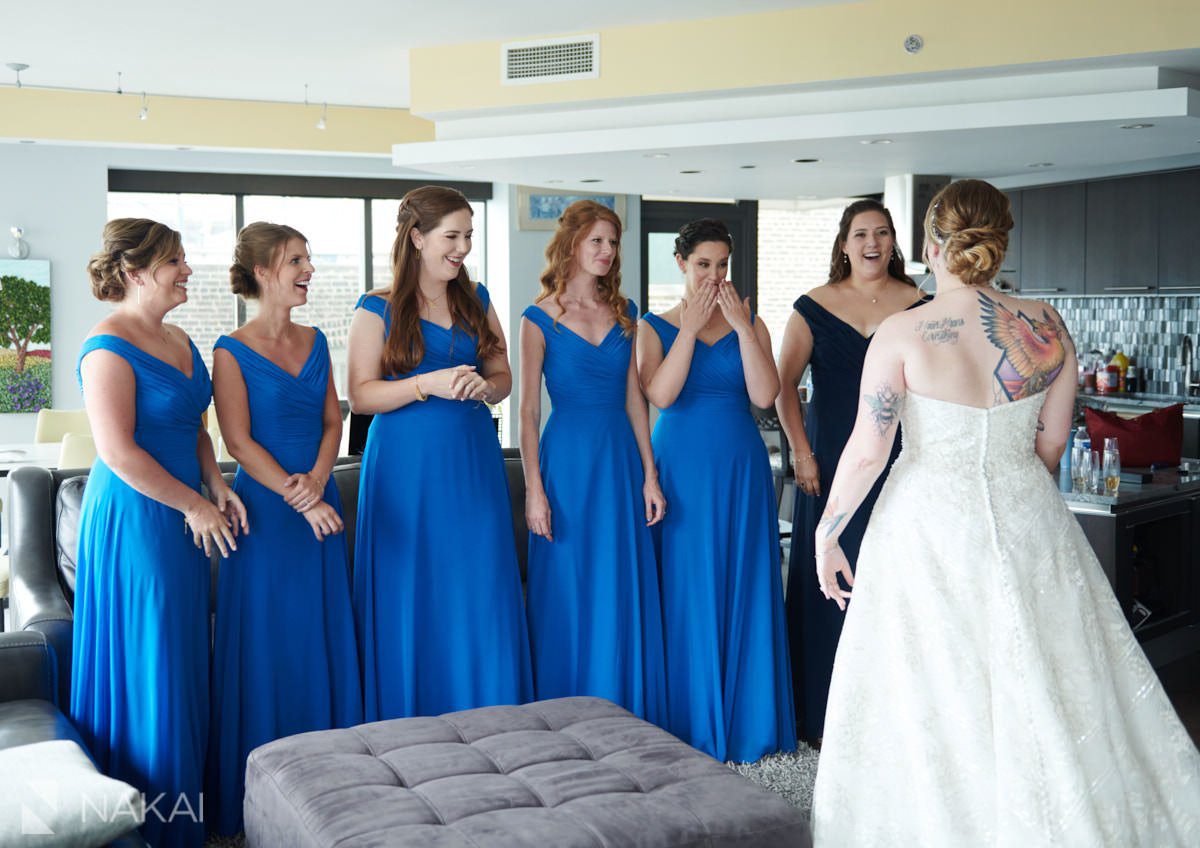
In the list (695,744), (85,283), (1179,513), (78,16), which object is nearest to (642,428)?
(695,744)

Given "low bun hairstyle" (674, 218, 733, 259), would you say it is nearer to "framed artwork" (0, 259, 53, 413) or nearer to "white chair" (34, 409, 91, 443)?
"white chair" (34, 409, 91, 443)

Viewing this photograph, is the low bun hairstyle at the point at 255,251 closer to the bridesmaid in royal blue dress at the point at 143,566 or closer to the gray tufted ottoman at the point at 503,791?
the bridesmaid in royal blue dress at the point at 143,566

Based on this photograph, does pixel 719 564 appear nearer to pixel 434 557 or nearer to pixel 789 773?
pixel 789 773

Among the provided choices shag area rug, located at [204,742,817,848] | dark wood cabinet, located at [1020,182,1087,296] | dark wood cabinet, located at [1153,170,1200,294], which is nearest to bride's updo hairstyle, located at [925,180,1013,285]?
shag area rug, located at [204,742,817,848]

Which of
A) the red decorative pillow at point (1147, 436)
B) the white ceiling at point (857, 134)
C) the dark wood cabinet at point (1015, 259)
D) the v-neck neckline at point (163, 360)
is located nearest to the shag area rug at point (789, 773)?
the v-neck neckline at point (163, 360)

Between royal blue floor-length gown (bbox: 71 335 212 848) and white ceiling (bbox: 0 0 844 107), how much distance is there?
375 centimetres

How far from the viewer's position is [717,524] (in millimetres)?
3768

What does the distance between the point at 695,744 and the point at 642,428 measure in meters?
0.99

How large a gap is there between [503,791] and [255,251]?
1.60 metres

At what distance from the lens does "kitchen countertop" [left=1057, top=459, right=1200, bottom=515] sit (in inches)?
175

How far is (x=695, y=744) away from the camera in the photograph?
381 centimetres

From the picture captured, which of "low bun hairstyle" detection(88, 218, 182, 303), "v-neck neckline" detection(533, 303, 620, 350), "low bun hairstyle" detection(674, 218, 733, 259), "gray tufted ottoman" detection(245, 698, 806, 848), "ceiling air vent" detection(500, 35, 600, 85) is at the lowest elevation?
"gray tufted ottoman" detection(245, 698, 806, 848)

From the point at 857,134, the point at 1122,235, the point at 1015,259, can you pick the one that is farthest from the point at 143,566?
the point at 1015,259

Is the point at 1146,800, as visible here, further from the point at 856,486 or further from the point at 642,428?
the point at 642,428
